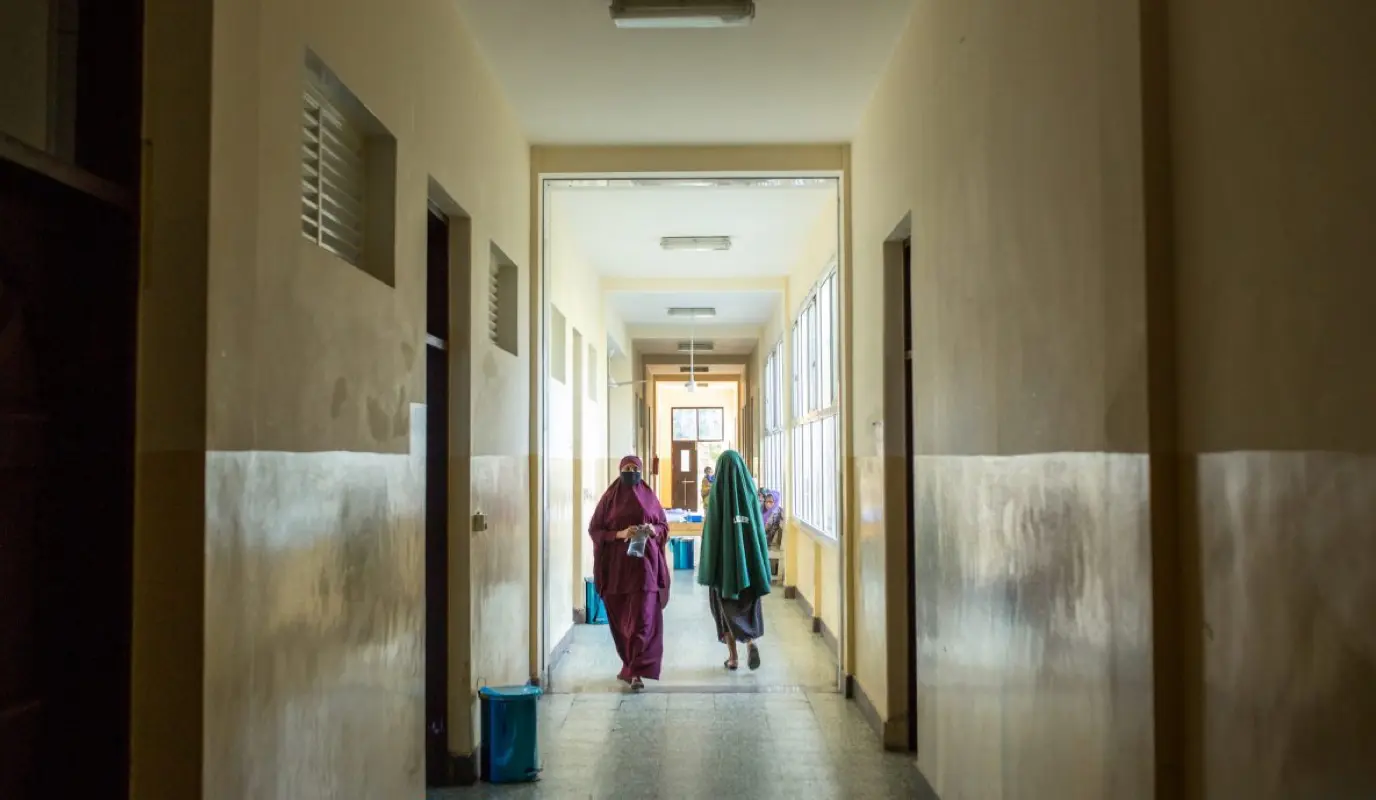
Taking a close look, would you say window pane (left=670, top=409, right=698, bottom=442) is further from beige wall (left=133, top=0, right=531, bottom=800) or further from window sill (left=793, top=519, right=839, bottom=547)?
beige wall (left=133, top=0, right=531, bottom=800)

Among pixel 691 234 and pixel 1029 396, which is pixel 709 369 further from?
pixel 1029 396

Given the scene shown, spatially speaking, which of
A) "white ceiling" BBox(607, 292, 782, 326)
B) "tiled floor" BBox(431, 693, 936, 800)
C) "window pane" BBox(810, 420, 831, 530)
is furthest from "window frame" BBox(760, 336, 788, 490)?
"tiled floor" BBox(431, 693, 936, 800)

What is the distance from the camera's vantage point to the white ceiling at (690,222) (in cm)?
745

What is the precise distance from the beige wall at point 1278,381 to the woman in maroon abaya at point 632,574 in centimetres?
492

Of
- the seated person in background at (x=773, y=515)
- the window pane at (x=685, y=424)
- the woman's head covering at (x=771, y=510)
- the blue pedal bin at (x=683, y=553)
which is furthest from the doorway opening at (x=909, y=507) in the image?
the window pane at (x=685, y=424)

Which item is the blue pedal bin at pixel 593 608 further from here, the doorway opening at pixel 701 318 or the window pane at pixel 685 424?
the window pane at pixel 685 424

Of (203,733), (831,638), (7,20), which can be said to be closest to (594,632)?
(831,638)

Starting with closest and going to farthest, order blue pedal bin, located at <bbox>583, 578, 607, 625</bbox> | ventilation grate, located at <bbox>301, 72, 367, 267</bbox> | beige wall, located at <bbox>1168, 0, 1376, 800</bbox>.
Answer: beige wall, located at <bbox>1168, 0, 1376, 800</bbox> < ventilation grate, located at <bbox>301, 72, 367, 267</bbox> < blue pedal bin, located at <bbox>583, 578, 607, 625</bbox>

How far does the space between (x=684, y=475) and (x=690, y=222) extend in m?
18.4

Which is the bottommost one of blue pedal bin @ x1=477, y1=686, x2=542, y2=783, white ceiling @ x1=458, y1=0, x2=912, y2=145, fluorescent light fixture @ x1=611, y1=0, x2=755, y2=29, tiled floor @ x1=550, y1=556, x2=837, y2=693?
tiled floor @ x1=550, y1=556, x2=837, y2=693

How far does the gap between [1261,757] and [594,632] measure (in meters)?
7.35

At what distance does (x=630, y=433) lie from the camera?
15.9m

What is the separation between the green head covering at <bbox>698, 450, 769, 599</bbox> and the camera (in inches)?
277

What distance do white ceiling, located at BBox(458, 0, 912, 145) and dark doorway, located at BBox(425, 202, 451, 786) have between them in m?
0.97
